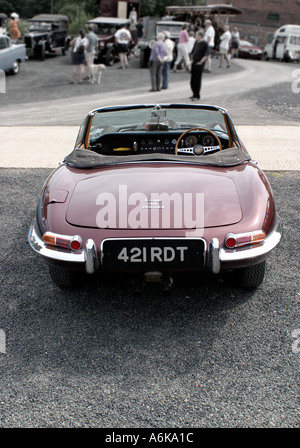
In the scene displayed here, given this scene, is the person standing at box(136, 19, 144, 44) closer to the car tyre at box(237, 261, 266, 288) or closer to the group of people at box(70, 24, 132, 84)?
the group of people at box(70, 24, 132, 84)

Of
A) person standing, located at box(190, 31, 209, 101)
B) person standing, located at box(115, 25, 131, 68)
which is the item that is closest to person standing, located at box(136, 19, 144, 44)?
person standing, located at box(115, 25, 131, 68)

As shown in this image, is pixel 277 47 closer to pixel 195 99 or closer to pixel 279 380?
pixel 195 99

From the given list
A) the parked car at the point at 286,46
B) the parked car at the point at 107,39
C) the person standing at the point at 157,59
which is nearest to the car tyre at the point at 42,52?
the parked car at the point at 107,39

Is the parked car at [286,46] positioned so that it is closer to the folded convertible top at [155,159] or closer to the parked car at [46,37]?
the parked car at [46,37]

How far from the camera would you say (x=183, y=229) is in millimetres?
2998

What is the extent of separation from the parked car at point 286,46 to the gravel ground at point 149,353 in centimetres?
2323

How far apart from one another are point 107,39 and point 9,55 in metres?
5.12

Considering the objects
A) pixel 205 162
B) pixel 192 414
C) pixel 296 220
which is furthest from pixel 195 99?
pixel 192 414

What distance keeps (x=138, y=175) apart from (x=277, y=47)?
82.4ft

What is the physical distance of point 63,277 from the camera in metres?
3.48

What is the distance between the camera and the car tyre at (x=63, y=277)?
11.3 ft

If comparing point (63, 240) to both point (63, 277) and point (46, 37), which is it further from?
point (46, 37)

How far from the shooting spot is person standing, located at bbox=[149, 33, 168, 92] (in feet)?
40.3

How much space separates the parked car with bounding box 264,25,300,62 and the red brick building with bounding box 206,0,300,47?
15.3m
